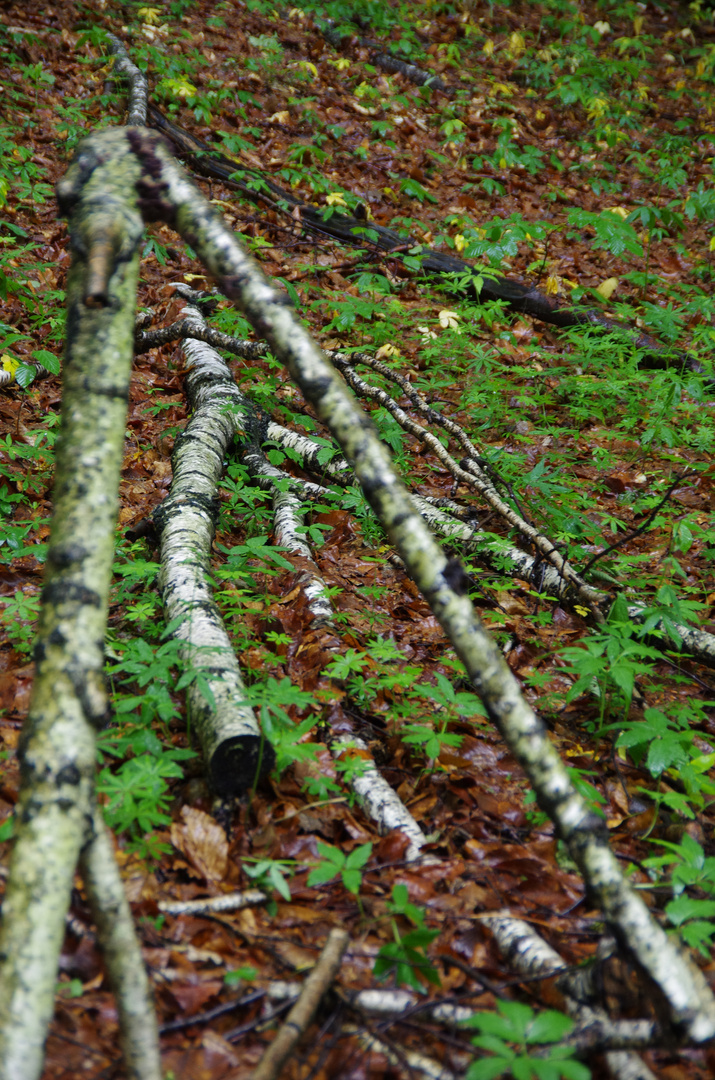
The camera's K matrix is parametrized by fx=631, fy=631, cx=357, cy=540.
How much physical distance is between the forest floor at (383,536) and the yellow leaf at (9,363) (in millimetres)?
21

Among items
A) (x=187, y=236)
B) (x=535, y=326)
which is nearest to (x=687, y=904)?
(x=187, y=236)

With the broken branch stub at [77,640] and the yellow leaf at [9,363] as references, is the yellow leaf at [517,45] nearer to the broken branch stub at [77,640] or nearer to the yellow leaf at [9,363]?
the yellow leaf at [9,363]

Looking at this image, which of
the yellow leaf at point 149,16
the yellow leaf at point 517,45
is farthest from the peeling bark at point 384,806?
the yellow leaf at point 517,45

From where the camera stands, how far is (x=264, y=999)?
155 cm

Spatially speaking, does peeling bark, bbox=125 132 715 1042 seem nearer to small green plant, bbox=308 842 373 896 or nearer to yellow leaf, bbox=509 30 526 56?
small green plant, bbox=308 842 373 896

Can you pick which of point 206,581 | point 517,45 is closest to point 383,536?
point 206,581

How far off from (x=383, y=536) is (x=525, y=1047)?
2.83 m

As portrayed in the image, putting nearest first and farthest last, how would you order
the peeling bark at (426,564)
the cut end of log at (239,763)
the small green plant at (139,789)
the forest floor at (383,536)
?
the peeling bark at (426,564)
the forest floor at (383,536)
the small green plant at (139,789)
the cut end of log at (239,763)

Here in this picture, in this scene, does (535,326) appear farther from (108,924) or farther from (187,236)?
(108,924)

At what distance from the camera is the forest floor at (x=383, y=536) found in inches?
68.1

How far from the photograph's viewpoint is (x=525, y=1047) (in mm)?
1312

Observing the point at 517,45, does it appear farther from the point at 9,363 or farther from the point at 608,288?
the point at 9,363

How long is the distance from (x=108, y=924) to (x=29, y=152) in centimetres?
785

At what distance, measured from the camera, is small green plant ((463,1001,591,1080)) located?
1241 mm
